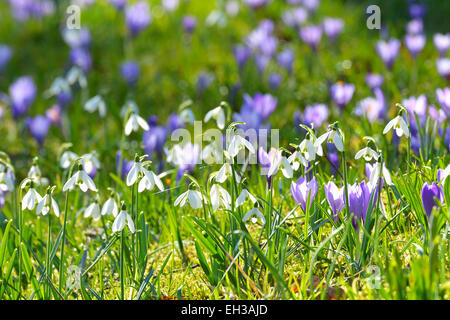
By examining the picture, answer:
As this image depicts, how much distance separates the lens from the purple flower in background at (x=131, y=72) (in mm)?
4793

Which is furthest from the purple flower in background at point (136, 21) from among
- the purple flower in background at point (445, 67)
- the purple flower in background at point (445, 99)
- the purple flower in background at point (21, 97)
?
the purple flower in background at point (445, 99)

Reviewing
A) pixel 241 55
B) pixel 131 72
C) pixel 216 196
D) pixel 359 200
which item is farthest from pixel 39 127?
pixel 359 200

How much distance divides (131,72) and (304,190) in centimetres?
287

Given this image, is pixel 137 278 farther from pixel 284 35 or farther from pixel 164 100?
pixel 284 35

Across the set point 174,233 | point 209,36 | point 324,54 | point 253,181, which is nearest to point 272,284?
point 174,233

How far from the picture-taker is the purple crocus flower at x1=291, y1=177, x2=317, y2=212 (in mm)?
2232

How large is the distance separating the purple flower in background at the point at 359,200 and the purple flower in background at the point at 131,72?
2.96 metres

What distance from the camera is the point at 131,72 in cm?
480

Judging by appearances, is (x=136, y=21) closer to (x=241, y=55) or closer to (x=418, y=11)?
(x=241, y=55)

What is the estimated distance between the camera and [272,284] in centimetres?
227
